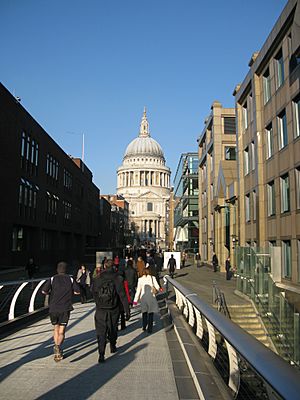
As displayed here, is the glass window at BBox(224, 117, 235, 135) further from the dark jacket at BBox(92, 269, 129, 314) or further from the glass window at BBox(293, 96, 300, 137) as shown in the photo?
the dark jacket at BBox(92, 269, 129, 314)

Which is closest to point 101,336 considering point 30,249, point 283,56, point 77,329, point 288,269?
point 77,329

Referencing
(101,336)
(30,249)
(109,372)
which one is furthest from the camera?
(30,249)

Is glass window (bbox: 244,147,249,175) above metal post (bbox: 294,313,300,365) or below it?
above

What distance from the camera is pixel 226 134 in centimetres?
4231

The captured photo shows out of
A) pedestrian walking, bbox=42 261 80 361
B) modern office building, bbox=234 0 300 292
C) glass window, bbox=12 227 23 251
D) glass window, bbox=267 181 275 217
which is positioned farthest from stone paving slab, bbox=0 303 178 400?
glass window, bbox=12 227 23 251

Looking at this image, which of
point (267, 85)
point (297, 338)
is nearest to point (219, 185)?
point (267, 85)

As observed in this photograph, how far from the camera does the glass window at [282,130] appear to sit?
841 inches

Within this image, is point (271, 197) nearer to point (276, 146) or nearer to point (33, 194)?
point (276, 146)

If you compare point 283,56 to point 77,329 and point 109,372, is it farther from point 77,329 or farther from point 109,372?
point 109,372

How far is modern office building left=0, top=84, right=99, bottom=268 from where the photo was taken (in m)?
27.4

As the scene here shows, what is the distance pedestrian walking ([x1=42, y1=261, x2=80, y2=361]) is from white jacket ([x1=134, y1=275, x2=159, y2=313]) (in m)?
2.64

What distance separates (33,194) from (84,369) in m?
28.9

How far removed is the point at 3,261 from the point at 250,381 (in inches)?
960

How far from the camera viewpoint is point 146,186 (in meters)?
179
